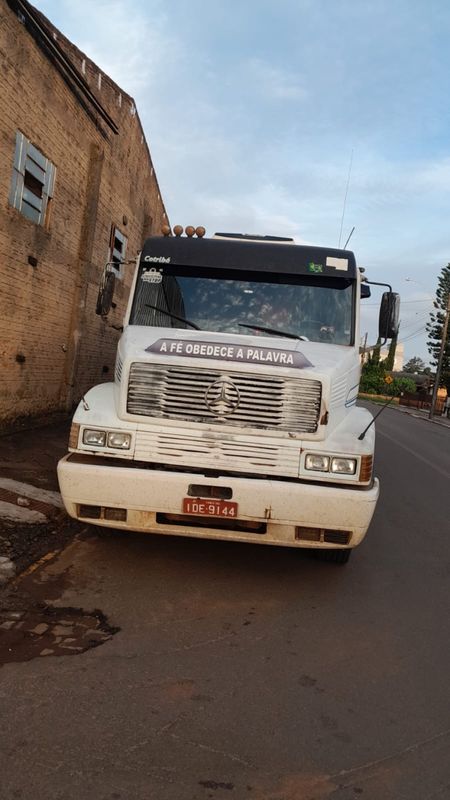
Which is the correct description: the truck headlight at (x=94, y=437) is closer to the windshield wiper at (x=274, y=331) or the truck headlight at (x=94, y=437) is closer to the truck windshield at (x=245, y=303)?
the truck windshield at (x=245, y=303)

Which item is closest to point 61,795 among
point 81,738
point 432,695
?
point 81,738

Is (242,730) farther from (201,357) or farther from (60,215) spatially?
(60,215)

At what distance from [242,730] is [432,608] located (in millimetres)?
2319

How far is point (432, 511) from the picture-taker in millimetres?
8203

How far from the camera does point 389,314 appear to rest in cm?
619

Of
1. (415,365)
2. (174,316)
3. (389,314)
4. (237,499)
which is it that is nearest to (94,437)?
(237,499)

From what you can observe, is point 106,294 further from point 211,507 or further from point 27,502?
A: point 211,507

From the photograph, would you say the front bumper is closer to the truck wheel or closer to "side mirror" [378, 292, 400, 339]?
the truck wheel

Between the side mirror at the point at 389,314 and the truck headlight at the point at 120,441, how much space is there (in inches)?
120

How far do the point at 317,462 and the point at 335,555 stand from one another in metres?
1.28

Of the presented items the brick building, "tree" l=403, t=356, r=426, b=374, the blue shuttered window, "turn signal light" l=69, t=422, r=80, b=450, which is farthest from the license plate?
"tree" l=403, t=356, r=426, b=374

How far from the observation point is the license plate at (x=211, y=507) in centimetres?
430

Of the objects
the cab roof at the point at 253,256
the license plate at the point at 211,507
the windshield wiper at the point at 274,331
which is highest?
the cab roof at the point at 253,256

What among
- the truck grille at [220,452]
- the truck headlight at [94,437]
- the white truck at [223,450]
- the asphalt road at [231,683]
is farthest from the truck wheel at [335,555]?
the truck headlight at [94,437]
